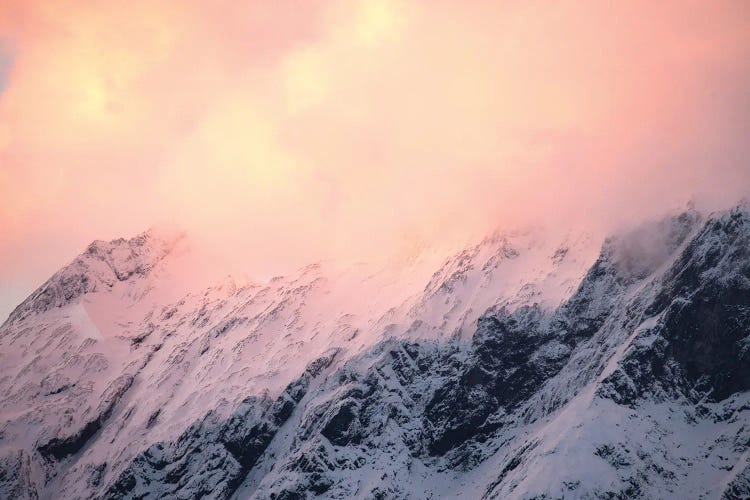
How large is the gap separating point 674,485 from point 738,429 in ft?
67.7

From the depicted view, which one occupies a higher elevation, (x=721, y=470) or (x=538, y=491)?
(x=538, y=491)

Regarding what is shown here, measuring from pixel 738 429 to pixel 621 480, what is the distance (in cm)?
3052

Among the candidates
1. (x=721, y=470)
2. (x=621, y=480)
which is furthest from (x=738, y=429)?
(x=621, y=480)

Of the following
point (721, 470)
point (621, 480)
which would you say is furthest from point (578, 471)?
point (721, 470)

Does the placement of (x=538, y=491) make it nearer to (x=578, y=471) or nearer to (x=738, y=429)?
(x=578, y=471)

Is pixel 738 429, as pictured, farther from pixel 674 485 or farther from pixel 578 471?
pixel 578 471

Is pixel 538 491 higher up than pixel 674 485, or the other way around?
pixel 538 491

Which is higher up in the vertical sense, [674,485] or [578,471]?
[578,471]

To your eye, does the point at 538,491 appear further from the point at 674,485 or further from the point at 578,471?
the point at 674,485

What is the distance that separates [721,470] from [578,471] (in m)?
31.8

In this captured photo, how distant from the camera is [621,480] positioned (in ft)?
642

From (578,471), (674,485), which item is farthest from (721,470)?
(578,471)

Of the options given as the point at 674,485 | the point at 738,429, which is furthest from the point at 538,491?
the point at 738,429

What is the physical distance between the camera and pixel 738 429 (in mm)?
198250
